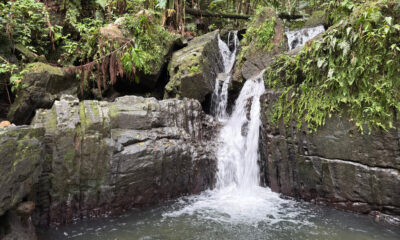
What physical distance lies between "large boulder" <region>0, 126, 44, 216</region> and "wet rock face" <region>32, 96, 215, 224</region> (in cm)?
77

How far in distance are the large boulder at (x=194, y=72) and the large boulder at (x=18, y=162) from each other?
533 centimetres

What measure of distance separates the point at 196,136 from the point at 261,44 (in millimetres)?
4768

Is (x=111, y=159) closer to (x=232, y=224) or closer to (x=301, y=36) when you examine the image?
(x=232, y=224)

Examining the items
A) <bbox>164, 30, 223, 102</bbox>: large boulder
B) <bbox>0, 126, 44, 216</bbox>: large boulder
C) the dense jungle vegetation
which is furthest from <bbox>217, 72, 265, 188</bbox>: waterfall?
<bbox>0, 126, 44, 216</bbox>: large boulder

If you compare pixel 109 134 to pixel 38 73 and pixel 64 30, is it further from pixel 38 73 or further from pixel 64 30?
pixel 64 30

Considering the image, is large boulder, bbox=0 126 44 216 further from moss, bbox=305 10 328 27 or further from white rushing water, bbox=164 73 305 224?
moss, bbox=305 10 328 27

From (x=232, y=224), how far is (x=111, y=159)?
2.91 meters

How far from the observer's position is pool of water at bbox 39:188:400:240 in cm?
448

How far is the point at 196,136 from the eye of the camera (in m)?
7.34

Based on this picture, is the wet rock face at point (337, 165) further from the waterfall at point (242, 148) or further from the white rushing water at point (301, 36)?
the white rushing water at point (301, 36)

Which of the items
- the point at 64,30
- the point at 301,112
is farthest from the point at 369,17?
the point at 64,30

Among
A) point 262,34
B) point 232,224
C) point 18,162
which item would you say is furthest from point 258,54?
point 18,162

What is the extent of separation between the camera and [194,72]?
8.88 m

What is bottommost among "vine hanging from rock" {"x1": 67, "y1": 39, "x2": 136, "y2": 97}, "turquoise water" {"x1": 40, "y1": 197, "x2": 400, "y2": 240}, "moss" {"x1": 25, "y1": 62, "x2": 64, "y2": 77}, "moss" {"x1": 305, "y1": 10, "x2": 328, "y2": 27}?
"turquoise water" {"x1": 40, "y1": 197, "x2": 400, "y2": 240}
